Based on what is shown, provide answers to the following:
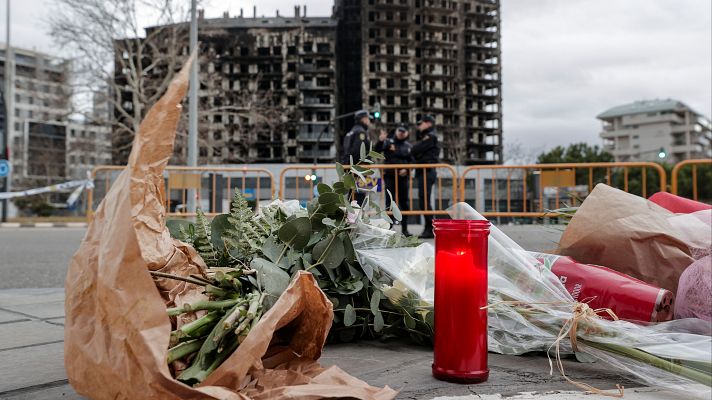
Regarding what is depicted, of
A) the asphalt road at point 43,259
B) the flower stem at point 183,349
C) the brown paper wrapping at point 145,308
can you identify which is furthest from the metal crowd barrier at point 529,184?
the flower stem at point 183,349

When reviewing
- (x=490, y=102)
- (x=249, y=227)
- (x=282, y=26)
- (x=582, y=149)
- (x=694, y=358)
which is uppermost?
(x=282, y=26)

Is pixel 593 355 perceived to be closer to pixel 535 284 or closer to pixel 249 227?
pixel 535 284

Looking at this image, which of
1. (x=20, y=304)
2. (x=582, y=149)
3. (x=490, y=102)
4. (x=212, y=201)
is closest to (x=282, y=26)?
(x=490, y=102)

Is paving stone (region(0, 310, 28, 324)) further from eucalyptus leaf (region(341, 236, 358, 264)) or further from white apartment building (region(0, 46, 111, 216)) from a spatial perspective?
white apartment building (region(0, 46, 111, 216))

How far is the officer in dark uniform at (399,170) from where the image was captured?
9.87m

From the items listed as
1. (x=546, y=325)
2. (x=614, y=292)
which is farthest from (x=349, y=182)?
(x=614, y=292)

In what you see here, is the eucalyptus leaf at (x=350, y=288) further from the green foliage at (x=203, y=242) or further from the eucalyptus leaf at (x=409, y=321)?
the green foliage at (x=203, y=242)

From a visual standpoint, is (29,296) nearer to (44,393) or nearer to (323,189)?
(44,393)

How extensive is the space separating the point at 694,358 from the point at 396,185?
24.6 ft

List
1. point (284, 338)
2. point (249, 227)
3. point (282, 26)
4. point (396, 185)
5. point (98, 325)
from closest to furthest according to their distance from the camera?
point (98, 325)
point (284, 338)
point (249, 227)
point (396, 185)
point (282, 26)

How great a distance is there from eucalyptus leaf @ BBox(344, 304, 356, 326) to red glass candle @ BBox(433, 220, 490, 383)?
60 centimetres

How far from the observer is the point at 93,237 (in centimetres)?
172

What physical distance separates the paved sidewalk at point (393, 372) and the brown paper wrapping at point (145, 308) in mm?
350

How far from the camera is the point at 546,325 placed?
251cm
